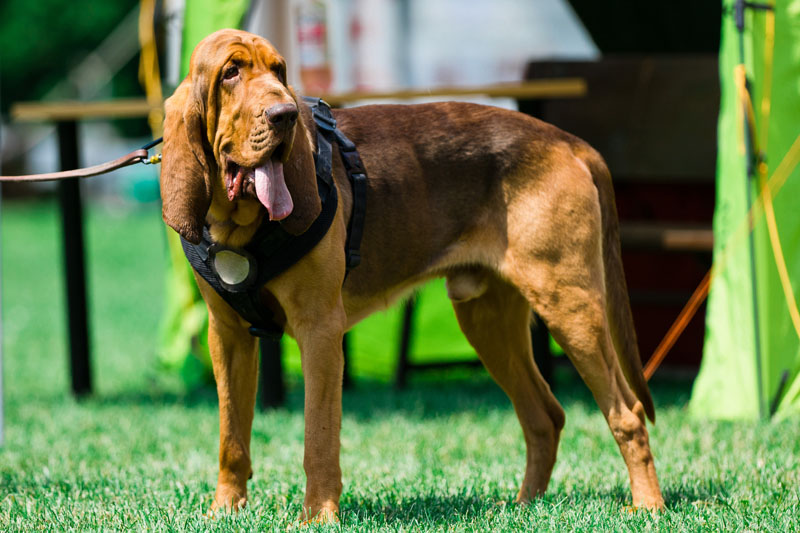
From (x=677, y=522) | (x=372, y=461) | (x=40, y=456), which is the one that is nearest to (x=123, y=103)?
(x=40, y=456)

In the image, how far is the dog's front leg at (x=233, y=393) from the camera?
3750mm

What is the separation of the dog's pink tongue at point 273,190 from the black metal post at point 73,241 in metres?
3.82

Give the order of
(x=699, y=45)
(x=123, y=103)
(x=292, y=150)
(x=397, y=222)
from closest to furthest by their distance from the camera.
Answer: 1. (x=292, y=150)
2. (x=397, y=222)
3. (x=123, y=103)
4. (x=699, y=45)

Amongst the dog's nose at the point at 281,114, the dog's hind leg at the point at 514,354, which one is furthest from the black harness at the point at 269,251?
the dog's hind leg at the point at 514,354

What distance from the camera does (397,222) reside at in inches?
152

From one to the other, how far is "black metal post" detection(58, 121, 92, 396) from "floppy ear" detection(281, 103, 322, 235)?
3732 mm

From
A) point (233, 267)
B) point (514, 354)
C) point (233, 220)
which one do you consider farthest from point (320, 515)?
point (514, 354)

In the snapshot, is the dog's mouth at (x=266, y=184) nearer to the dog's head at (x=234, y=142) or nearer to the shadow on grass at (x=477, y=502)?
the dog's head at (x=234, y=142)

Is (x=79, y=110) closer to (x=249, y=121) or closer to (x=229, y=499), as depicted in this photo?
(x=229, y=499)

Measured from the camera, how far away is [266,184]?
3.20 meters

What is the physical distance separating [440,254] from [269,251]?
0.81 metres

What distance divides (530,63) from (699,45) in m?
1.87

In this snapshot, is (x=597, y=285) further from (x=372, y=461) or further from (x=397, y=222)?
(x=372, y=461)

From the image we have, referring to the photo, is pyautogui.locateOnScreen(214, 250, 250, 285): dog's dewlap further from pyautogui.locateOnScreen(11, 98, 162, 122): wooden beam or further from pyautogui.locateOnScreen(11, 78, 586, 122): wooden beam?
pyautogui.locateOnScreen(11, 98, 162, 122): wooden beam
